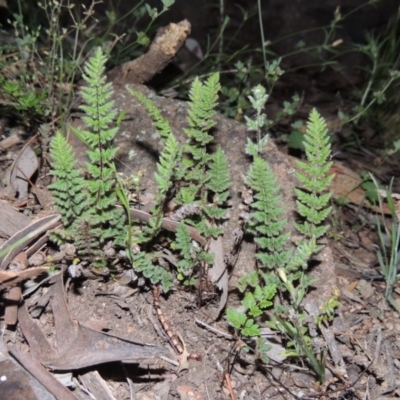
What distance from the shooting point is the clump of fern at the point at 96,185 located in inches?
79.4

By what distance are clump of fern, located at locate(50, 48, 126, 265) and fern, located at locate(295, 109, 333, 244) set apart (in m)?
0.66

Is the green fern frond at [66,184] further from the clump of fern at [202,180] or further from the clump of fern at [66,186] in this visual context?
the clump of fern at [202,180]

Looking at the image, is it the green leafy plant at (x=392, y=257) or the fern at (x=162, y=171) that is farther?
the green leafy plant at (x=392, y=257)

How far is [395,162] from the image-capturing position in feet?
10.8

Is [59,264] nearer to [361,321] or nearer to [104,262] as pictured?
[104,262]

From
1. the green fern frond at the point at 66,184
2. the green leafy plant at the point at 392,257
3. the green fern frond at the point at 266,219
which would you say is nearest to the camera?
the green fern frond at the point at 66,184

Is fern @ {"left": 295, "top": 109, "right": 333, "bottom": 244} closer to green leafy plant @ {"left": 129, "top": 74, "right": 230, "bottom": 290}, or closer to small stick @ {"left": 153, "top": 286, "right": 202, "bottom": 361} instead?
green leafy plant @ {"left": 129, "top": 74, "right": 230, "bottom": 290}

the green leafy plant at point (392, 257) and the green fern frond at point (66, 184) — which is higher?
the green fern frond at point (66, 184)

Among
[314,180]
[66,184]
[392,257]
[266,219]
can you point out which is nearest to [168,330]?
[266,219]

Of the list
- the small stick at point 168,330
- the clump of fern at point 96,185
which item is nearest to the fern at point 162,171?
the clump of fern at point 96,185

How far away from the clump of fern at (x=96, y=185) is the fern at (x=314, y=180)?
0.66 m

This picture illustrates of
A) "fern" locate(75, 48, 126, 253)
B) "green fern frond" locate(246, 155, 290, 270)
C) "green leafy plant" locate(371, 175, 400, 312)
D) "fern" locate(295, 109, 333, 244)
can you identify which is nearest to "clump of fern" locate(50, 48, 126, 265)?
"fern" locate(75, 48, 126, 253)

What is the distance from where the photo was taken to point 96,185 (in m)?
2.09

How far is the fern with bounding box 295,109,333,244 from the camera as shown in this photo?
2.14 metres
